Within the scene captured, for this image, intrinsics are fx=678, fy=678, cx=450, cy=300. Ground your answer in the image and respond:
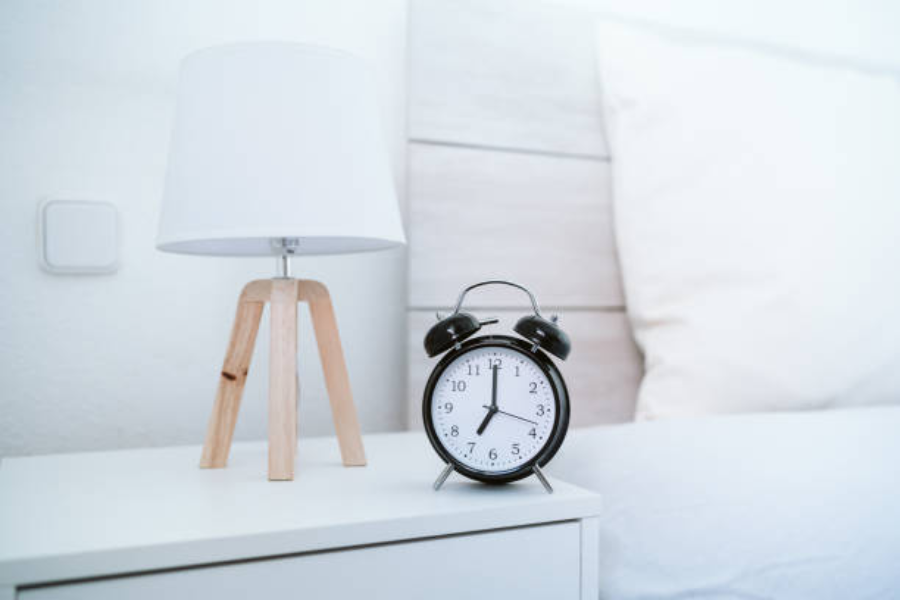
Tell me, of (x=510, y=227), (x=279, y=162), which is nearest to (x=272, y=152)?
(x=279, y=162)

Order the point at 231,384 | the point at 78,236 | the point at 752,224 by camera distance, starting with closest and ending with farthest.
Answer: the point at 231,384, the point at 78,236, the point at 752,224

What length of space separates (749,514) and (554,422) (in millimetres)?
249

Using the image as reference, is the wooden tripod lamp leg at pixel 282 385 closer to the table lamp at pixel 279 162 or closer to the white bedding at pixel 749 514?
the table lamp at pixel 279 162

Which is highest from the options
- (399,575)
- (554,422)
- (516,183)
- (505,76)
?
(505,76)

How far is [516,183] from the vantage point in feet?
4.20

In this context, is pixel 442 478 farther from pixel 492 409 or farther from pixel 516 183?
pixel 516 183

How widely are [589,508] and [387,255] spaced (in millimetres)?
693

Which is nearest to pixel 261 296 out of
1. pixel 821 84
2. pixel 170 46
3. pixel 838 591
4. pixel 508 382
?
pixel 508 382

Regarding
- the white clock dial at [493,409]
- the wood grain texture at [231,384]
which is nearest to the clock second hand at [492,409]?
the white clock dial at [493,409]

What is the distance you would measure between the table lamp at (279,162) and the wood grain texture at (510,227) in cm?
39

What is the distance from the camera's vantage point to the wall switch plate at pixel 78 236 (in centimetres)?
105

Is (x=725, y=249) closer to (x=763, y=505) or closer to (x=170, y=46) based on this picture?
(x=763, y=505)

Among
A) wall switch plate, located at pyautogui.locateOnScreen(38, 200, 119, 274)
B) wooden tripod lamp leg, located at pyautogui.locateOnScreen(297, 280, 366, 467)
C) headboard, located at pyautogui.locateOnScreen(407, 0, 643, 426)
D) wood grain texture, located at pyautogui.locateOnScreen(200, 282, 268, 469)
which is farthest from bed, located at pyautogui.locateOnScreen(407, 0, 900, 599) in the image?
wall switch plate, located at pyautogui.locateOnScreen(38, 200, 119, 274)

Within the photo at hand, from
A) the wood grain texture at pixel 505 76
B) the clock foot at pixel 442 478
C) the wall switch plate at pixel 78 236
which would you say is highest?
the wood grain texture at pixel 505 76
